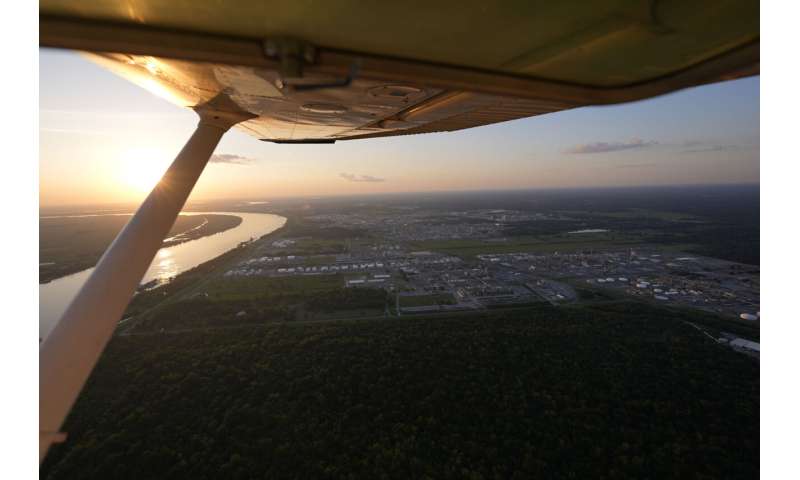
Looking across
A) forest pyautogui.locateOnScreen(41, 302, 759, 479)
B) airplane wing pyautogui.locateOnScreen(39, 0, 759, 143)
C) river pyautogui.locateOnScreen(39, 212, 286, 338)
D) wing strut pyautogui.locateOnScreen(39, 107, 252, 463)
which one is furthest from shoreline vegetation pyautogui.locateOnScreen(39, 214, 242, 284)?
airplane wing pyautogui.locateOnScreen(39, 0, 759, 143)

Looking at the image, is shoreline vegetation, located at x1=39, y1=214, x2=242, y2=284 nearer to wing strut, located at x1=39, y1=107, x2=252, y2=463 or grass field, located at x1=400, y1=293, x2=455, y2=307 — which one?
grass field, located at x1=400, y1=293, x2=455, y2=307

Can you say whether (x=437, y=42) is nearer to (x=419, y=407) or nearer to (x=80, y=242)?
(x=419, y=407)

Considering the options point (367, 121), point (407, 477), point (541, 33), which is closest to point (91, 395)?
point (407, 477)

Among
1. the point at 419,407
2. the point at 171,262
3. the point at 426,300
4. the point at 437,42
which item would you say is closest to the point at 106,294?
the point at 437,42

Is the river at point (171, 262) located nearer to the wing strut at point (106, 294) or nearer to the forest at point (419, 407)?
the forest at point (419, 407)

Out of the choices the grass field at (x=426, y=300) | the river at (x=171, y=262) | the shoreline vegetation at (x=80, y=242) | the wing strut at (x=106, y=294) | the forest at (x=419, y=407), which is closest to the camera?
the wing strut at (x=106, y=294)

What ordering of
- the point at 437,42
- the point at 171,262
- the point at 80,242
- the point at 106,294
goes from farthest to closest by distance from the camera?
the point at 80,242 < the point at 171,262 < the point at 106,294 < the point at 437,42

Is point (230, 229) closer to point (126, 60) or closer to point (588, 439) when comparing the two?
point (588, 439)

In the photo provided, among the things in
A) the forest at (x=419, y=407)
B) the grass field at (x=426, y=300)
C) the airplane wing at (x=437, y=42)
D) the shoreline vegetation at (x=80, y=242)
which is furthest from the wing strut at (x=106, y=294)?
the shoreline vegetation at (x=80, y=242)
